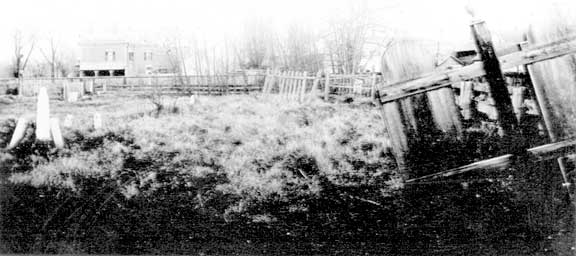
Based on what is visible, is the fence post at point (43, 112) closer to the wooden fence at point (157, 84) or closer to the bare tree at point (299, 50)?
the wooden fence at point (157, 84)

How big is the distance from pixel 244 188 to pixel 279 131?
339 millimetres

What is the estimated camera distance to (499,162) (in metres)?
1.83

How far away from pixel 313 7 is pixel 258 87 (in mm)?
508

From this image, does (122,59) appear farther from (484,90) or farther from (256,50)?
(484,90)

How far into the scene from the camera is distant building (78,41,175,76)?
188 centimetres

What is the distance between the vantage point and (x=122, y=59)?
6.21 feet

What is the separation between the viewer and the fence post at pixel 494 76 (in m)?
1.71

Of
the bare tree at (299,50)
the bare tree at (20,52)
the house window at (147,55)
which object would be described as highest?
the bare tree at (20,52)

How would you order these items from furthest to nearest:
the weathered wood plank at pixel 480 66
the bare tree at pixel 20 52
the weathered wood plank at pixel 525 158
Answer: the bare tree at pixel 20 52
the weathered wood plank at pixel 525 158
the weathered wood plank at pixel 480 66

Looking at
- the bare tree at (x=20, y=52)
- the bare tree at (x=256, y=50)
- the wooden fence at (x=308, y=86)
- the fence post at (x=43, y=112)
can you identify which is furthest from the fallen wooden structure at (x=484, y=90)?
the bare tree at (x=20, y=52)

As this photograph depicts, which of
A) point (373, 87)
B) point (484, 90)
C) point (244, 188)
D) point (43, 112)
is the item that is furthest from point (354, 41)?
point (43, 112)

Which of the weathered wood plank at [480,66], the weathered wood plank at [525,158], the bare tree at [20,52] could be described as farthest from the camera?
the bare tree at [20,52]

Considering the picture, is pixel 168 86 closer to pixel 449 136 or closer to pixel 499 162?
pixel 449 136

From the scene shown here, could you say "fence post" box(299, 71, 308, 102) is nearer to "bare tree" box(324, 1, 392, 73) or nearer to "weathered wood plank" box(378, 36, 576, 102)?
"bare tree" box(324, 1, 392, 73)
